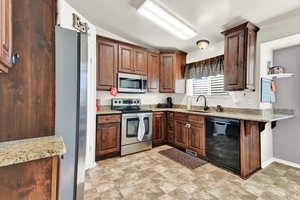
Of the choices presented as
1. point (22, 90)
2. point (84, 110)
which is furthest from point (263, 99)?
point (22, 90)

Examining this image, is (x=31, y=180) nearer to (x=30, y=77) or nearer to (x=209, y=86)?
(x=30, y=77)

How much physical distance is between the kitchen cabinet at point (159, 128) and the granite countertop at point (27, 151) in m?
2.64

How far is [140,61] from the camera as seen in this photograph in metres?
3.40

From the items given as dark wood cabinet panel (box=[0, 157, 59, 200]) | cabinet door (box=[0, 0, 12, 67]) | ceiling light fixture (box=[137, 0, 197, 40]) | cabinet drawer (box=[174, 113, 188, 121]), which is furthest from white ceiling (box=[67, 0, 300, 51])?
dark wood cabinet panel (box=[0, 157, 59, 200])

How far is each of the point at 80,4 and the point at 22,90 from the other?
1.90m

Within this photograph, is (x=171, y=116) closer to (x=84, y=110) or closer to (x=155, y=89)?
(x=155, y=89)

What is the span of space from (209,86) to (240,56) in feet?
3.86

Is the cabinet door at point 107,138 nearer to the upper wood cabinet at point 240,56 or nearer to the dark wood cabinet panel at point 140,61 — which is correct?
the dark wood cabinet panel at point 140,61

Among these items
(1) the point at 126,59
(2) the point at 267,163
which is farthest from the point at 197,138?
(1) the point at 126,59

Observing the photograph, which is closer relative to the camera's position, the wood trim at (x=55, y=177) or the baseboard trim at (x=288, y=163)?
the wood trim at (x=55, y=177)

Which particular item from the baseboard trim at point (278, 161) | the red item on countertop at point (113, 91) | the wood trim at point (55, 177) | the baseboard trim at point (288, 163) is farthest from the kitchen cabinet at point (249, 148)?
the red item on countertop at point (113, 91)

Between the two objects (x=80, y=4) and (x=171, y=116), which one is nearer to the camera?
(x=80, y=4)

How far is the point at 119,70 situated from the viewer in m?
3.07

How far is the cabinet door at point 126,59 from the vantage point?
3.09 m
